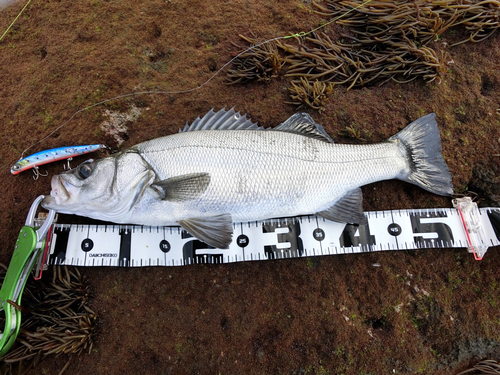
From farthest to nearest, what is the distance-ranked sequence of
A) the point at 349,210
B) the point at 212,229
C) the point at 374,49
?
the point at 374,49, the point at 349,210, the point at 212,229

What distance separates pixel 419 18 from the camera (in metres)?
3.16

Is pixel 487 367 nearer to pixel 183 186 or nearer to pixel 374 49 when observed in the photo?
pixel 183 186

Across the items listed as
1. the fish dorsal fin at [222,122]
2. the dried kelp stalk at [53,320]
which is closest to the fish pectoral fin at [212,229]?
the fish dorsal fin at [222,122]

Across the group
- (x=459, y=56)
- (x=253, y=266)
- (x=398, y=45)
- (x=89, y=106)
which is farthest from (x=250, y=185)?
(x=459, y=56)

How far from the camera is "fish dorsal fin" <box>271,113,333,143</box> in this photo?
9.57 feet

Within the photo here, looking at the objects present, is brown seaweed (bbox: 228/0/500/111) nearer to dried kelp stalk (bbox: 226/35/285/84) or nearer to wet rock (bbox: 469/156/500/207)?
dried kelp stalk (bbox: 226/35/285/84)


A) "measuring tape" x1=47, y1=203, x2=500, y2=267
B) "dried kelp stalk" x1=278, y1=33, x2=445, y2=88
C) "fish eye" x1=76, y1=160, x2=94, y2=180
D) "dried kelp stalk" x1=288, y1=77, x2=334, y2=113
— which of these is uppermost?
"dried kelp stalk" x1=278, y1=33, x2=445, y2=88

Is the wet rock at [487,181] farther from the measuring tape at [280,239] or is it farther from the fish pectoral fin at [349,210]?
the fish pectoral fin at [349,210]

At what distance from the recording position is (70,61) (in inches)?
126

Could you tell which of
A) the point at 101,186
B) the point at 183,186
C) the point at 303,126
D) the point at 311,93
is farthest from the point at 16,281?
the point at 311,93

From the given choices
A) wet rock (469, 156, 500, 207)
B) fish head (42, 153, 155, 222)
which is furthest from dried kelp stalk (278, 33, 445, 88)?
fish head (42, 153, 155, 222)

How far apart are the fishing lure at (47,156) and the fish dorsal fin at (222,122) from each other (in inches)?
44.7

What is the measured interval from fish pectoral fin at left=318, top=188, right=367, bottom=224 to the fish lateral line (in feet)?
8.44

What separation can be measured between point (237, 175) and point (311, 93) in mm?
1317
